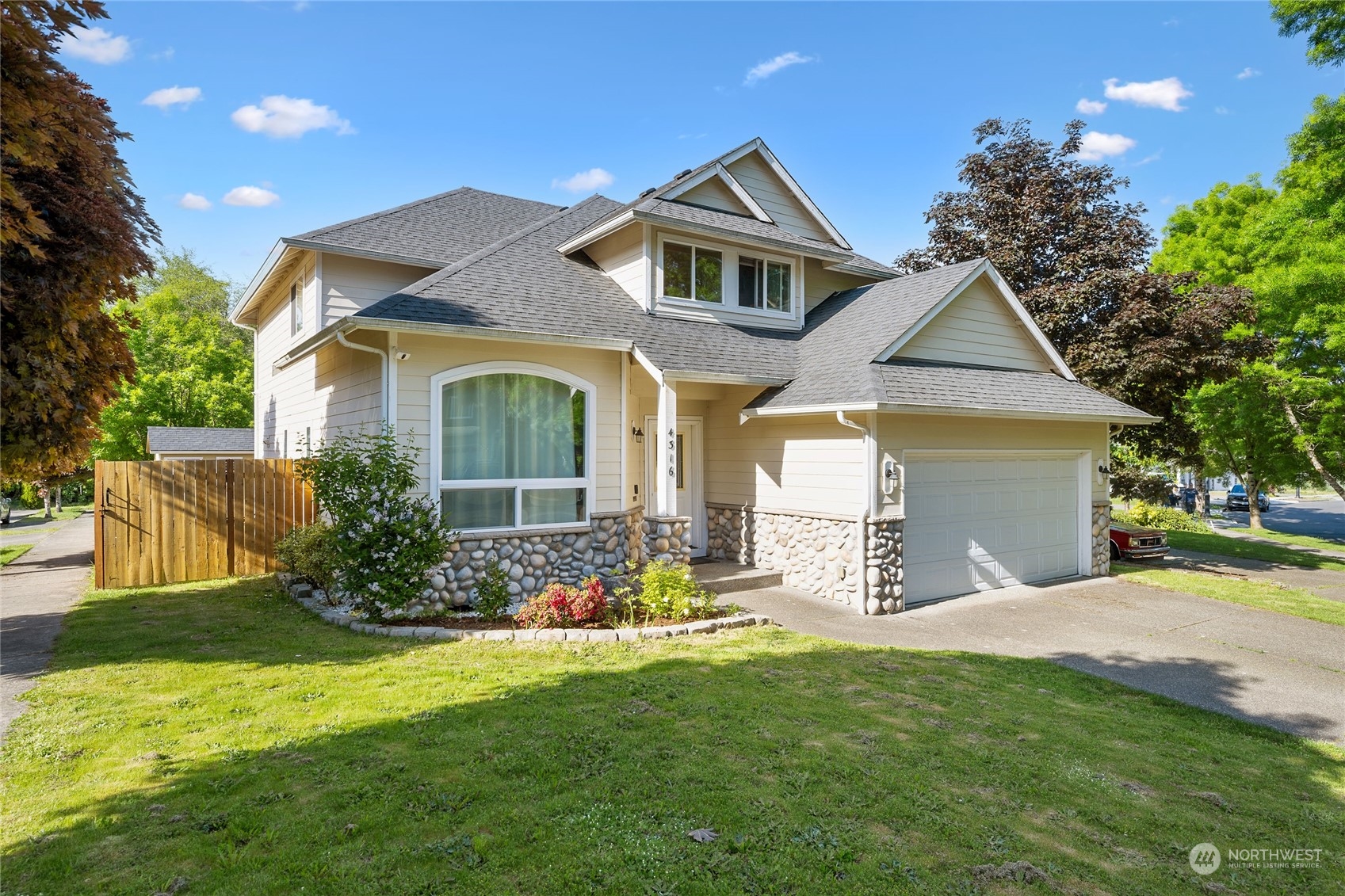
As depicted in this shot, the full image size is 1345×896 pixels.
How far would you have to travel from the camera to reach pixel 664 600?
8.63 m

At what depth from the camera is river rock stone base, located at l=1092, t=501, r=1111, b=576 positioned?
42.6ft

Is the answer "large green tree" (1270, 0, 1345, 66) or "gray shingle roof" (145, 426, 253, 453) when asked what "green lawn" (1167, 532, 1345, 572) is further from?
"gray shingle roof" (145, 426, 253, 453)

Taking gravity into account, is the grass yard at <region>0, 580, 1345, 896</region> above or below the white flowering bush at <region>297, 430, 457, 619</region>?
below

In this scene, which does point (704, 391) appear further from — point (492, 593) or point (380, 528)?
point (380, 528)

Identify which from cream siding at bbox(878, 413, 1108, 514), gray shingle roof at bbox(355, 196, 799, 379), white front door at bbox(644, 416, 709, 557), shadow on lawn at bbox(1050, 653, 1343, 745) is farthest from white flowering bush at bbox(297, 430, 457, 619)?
shadow on lawn at bbox(1050, 653, 1343, 745)

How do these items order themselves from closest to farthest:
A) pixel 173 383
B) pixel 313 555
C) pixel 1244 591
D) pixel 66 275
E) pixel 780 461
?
pixel 66 275
pixel 313 555
pixel 780 461
pixel 1244 591
pixel 173 383

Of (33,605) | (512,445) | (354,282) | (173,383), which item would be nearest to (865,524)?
(512,445)

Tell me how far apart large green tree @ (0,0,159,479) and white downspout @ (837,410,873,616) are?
8.69m

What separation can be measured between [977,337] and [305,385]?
508 inches

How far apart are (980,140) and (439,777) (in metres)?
19.1

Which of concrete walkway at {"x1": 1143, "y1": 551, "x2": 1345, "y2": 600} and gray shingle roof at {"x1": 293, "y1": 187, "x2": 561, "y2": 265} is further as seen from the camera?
concrete walkway at {"x1": 1143, "y1": 551, "x2": 1345, "y2": 600}

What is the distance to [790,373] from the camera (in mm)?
11625

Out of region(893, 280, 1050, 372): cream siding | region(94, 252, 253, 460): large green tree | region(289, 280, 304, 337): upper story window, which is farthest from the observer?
region(94, 252, 253, 460): large green tree

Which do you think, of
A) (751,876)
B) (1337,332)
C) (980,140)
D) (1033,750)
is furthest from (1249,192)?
(751,876)
